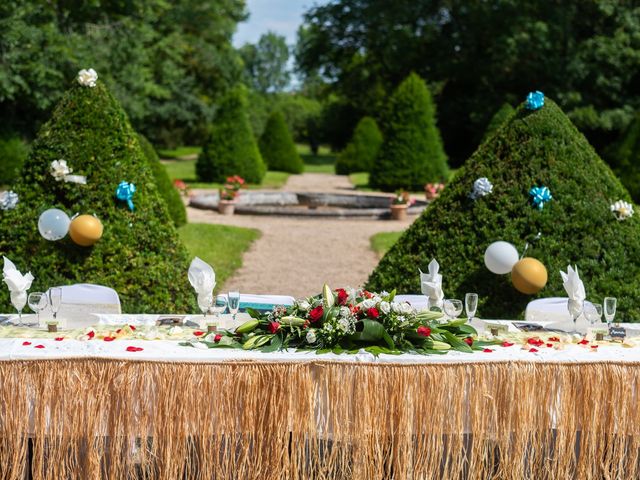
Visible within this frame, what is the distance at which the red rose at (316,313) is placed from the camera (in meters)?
3.68

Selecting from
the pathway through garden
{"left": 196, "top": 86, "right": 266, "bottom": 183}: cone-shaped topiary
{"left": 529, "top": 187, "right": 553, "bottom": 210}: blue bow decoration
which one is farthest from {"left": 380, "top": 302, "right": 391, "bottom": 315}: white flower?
{"left": 196, "top": 86, "right": 266, "bottom": 183}: cone-shaped topiary

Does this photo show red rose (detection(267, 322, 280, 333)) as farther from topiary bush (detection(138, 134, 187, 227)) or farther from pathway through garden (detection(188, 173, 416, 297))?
topiary bush (detection(138, 134, 187, 227))

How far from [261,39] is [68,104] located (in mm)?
93172

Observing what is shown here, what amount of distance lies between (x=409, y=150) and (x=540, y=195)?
60.0 ft

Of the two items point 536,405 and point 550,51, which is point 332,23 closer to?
point 550,51

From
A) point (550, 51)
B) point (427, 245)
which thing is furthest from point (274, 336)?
point (550, 51)

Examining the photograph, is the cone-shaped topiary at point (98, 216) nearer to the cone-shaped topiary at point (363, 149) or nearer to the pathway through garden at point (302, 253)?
the pathway through garden at point (302, 253)

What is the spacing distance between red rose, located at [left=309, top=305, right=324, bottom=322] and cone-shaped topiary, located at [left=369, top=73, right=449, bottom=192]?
20.5 m

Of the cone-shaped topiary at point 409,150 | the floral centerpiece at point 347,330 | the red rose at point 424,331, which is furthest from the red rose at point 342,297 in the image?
the cone-shaped topiary at point 409,150

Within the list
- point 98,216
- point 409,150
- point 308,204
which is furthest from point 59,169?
point 409,150

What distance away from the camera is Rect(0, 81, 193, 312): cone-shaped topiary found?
614 cm

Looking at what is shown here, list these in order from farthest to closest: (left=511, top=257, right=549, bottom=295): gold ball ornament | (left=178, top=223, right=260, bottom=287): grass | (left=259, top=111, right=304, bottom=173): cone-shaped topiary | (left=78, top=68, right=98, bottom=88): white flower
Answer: (left=259, top=111, right=304, bottom=173): cone-shaped topiary, (left=178, top=223, right=260, bottom=287): grass, (left=78, top=68, right=98, bottom=88): white flower, (left=511, top=257, right=549, bottom=295): gold ball ornament

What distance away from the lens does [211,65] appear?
139 feet

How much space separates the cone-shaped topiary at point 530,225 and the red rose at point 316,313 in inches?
95.3
